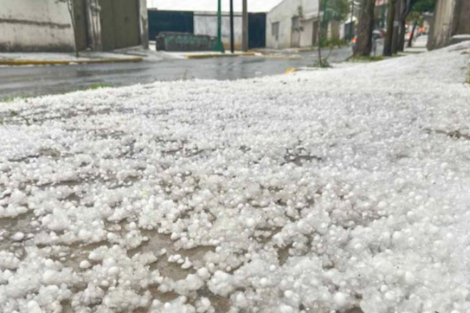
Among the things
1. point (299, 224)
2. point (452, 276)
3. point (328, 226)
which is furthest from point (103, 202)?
point (452, 276)

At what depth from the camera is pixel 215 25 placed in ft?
92.1

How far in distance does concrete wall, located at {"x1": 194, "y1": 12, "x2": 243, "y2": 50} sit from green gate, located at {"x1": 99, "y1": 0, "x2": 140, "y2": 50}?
348 inches

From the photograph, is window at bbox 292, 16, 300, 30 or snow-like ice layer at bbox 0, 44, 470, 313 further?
window at bbox 292, 16, 300, 30

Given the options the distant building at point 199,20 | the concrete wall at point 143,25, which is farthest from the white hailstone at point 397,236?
the distant building at point 199,20

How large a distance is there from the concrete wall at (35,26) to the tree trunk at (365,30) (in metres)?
11.4

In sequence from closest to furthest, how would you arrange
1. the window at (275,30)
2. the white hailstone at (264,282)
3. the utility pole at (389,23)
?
the white hailstone at (264,282)
the utility pole at (389,23)
the window at (275,30)

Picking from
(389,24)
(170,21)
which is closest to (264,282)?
(389,24)

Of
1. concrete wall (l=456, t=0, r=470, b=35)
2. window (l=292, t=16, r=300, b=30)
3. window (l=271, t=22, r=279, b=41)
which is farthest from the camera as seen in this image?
window (l=292, t=16, r=300, b=30)

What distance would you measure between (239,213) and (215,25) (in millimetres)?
28332

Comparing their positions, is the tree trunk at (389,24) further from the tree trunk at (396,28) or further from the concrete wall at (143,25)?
the concrete wall at (143,25)

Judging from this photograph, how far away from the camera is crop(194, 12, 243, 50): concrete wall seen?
90.2 ft

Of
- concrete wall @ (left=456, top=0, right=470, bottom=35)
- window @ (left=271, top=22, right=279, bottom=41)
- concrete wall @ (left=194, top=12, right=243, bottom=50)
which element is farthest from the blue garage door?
concrete wall @ (left=456, top=0, right=470, bottom=35)

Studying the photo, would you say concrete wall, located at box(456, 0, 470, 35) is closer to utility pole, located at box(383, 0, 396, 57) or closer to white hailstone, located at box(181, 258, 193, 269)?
utility pole, located at box(383, 0, 396, 57)

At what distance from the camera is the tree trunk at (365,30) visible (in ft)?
37.8
